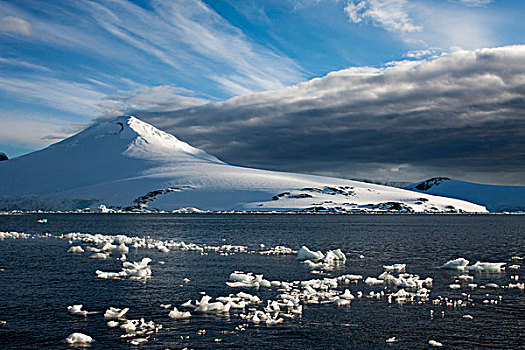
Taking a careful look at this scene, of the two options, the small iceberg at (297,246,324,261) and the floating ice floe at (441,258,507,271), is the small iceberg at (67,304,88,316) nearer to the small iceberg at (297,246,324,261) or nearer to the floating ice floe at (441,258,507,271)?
the small iceberg at (297,246,324,261)

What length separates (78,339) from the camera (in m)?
16.1

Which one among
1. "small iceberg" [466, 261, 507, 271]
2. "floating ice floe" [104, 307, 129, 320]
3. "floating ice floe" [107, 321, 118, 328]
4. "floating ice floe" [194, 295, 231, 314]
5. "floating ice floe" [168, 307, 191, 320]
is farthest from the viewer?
"small iceberg" [466, 261, 507, 271]

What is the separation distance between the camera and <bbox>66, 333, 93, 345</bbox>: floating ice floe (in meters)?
16.0

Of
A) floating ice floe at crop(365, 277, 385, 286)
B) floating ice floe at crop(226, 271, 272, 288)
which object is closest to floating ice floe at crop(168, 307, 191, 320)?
floating ice floe at crop(226, 271, 272, 288)

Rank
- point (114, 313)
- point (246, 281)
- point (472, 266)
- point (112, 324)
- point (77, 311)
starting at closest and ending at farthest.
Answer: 1. point (112, 324)
2. point (114, 313)
3. point (77, 311)
4. point (246, 281)
5. point (472, 266)

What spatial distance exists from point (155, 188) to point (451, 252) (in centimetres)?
15671

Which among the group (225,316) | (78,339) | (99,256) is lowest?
(78,339)

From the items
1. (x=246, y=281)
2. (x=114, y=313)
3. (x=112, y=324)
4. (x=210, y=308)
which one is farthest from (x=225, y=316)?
(x=246, y=281)

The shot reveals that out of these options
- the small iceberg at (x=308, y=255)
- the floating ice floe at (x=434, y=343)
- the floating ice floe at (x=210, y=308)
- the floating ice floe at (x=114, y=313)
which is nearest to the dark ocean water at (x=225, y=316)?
the floating ice floe at (x=434, y=343)

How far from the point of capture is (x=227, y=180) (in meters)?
199

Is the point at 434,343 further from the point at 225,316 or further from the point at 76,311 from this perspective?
the point at 76,311

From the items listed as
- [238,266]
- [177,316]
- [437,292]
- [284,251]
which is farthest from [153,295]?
[284,251]

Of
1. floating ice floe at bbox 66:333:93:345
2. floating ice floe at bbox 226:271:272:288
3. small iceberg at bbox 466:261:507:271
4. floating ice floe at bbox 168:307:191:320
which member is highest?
small iceberg at bbox 466:261:507:271

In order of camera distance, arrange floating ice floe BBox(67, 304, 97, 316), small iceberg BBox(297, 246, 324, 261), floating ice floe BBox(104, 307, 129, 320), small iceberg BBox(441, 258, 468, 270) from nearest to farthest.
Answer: floating ice floe BBox(104, 307, 129, 320) < floating ice floe BBox(67, 304, 97, 316) < small iceberg BBox(441, 258, 468, 270) < small iceberg BBox(297, 246, 324, 261)
